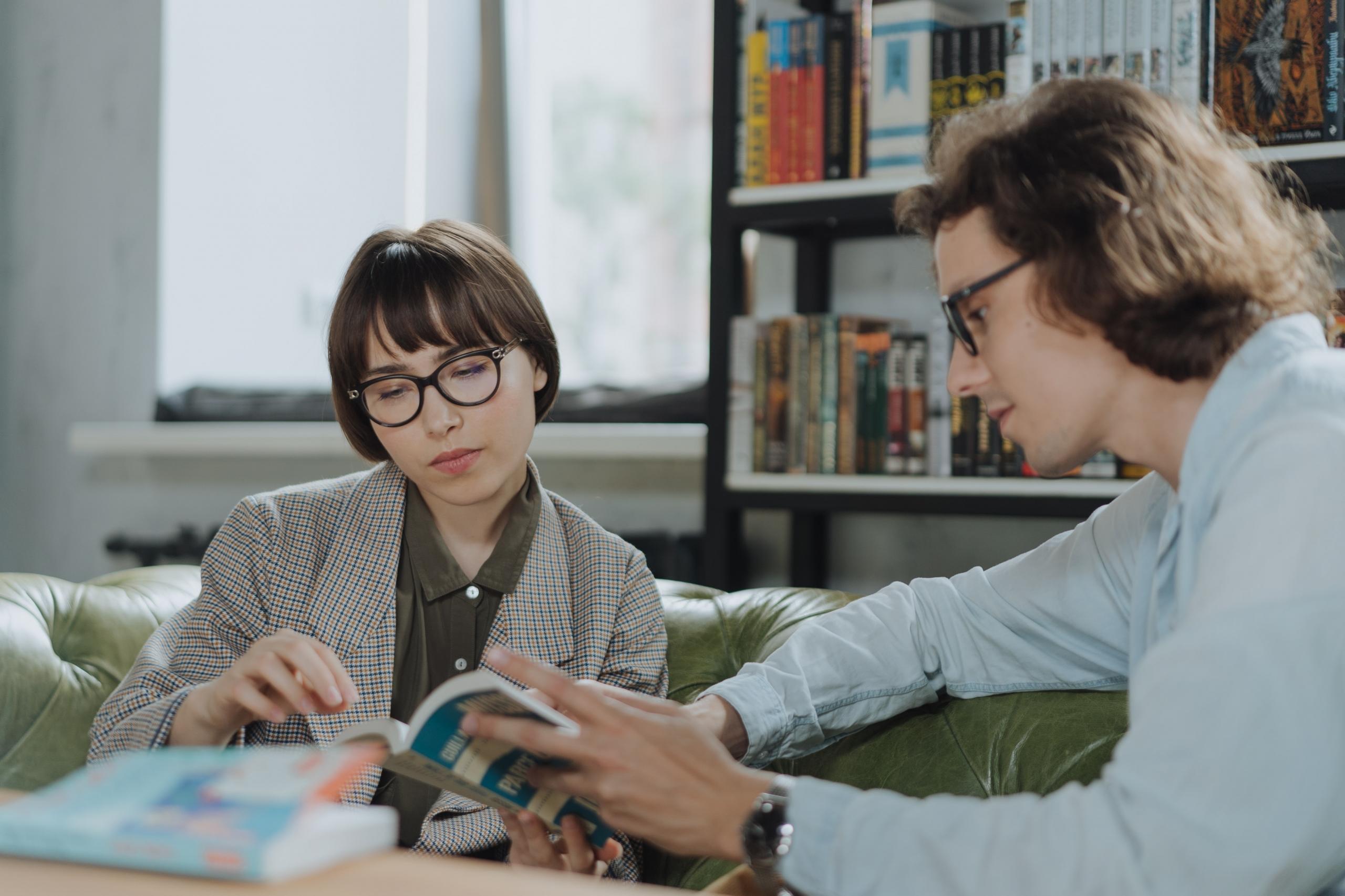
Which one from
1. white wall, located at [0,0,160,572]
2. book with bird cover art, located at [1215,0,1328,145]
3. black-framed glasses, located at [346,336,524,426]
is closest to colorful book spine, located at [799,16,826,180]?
book with bird cover art, located at [1215,0,1328,145]

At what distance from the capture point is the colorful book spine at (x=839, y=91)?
84.8 inches

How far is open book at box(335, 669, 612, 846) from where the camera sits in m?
0.99

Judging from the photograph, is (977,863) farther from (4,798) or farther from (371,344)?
(371,344)

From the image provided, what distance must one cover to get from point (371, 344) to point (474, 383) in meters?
0.13

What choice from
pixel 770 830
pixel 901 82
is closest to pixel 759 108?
pixel 901 82

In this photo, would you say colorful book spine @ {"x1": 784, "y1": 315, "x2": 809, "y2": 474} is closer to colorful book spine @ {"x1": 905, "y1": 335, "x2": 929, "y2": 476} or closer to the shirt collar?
colorful book spine @ {"x1": 905, "y1": 335, "x2": 929, "y2": 476}

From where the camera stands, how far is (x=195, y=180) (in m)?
3.46

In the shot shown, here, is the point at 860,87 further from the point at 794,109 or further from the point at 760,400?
the point at 760,400

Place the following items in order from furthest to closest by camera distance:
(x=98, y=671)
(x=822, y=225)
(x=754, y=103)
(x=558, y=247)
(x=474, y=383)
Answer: (x=558, y=247) < (x=822, y=225) < (x=754, y=103) < (x=98, y=671) < (x=474, y=383)

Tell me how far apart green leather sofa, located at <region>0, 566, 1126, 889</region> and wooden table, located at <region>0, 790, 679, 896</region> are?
2.24 feet

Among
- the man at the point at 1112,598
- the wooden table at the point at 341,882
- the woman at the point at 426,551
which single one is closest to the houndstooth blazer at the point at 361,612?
the woman at the point at 426,551

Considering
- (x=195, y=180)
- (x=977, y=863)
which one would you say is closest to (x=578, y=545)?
(x=977, y=863)

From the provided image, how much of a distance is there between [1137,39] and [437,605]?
126cm

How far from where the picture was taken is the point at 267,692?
1235mm
